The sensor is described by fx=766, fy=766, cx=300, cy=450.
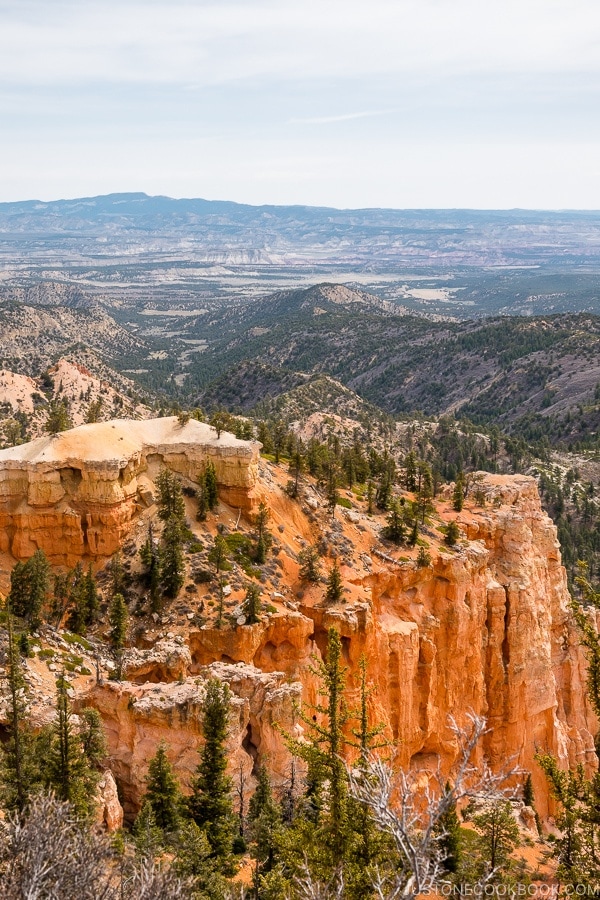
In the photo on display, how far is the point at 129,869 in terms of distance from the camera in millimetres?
25938

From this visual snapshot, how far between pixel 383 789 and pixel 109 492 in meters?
33.9

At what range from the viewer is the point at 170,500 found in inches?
1970

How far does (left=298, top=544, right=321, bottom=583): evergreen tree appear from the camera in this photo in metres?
50.2

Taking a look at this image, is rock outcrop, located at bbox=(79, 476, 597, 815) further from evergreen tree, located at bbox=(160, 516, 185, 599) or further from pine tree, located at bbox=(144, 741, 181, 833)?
evergreen tree, located at bbox=(160, 516, 185, 599)

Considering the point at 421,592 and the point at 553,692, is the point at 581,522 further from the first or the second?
the point at 421,592

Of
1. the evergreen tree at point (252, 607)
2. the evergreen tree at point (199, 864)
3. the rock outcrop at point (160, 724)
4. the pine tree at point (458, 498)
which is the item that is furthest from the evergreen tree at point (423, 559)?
the evergreen tree at point (199, 864)

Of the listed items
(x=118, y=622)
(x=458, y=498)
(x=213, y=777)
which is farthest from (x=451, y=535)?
(x=213, y=777)

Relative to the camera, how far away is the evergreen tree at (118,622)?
41688 millimetres

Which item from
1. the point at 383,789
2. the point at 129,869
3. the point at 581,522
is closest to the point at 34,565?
the point at 129,869

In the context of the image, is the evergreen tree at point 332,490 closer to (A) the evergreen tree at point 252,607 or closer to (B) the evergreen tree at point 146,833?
(A) the evergreen tree at point 252,607

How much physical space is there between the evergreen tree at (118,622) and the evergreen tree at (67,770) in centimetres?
1095

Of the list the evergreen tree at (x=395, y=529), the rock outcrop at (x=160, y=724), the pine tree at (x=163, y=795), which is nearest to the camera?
the pine tree at (x=163, y=795)

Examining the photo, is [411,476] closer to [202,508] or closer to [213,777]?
[202,508]

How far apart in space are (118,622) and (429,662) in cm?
2317
